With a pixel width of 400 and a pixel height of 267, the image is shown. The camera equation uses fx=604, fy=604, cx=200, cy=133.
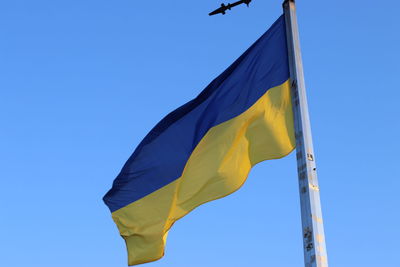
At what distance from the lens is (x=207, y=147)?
11320 millimetres

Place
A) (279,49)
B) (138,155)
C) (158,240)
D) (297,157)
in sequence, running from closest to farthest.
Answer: (297,157) → (279,49) → (158,240) → (138,155)

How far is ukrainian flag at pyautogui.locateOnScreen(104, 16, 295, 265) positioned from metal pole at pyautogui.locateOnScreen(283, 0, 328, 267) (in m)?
0.46

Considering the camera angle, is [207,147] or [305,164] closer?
[305,164]

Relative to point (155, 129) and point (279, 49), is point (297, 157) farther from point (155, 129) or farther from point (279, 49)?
point (155, 129)

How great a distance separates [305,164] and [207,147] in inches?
118

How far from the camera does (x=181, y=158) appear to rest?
11945 millimetres

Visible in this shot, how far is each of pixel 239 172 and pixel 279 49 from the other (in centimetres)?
234

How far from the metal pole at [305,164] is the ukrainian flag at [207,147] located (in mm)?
460

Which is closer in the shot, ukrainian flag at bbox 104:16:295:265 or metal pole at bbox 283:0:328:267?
metal pole at bbox 283:0:328:267

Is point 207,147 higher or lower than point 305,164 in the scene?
higher

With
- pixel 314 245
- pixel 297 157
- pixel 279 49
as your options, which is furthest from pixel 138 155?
pixel 314 245

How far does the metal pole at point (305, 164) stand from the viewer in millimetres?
7895

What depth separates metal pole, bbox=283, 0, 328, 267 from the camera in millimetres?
7895

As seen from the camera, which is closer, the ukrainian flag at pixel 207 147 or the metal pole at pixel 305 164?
the metal pole at pixel 305 164
